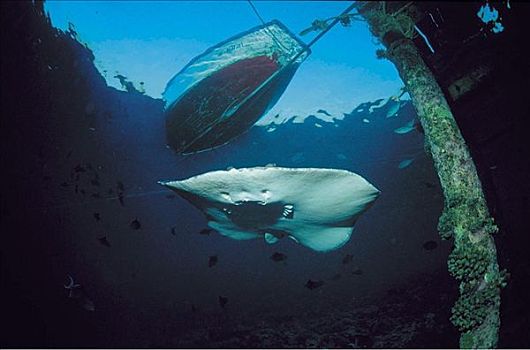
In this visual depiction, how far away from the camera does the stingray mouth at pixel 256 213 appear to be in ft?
10.7

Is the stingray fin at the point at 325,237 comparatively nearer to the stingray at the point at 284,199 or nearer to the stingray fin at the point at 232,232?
the stingray at the point at 284,199

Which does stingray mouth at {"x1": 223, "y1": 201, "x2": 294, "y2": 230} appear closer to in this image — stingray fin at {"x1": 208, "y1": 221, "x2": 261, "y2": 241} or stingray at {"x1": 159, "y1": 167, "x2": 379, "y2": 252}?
stingray at {"x1": 159, "y1": 167, "x2": 379, "y2": 252}

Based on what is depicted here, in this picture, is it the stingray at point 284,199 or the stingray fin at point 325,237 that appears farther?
the stingray fin at point 325,237

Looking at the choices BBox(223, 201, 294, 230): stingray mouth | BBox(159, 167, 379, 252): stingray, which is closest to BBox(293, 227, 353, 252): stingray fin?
BBox(159, 167, 379, 252): stingray

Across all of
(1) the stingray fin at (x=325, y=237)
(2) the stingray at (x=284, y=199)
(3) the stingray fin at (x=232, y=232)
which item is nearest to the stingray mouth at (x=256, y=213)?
(2) the stingray at (x=284, y=199)

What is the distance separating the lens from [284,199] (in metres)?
A: 3.17

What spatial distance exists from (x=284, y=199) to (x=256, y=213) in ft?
1.89

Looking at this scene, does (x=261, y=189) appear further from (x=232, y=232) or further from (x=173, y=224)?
(x=173, y=224)

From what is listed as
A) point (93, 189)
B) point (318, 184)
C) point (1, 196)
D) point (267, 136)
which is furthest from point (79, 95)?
point (318, 184)

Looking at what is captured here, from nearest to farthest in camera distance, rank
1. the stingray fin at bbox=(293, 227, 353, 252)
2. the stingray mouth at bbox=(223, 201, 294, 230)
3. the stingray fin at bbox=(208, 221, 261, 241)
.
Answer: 1. the stingray mouth at bbox=(223, 201, 294, 230)
2. the stingray fin at bbox=(293, 227, 353, 252)
3. the stingray fin at bbox=(208, 221, 261, 241)

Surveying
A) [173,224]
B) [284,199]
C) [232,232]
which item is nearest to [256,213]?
[284,199]

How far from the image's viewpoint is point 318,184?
2885 millimetres

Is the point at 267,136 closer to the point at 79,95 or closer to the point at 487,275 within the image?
the point at 79,95

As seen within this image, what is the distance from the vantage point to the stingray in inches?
104
